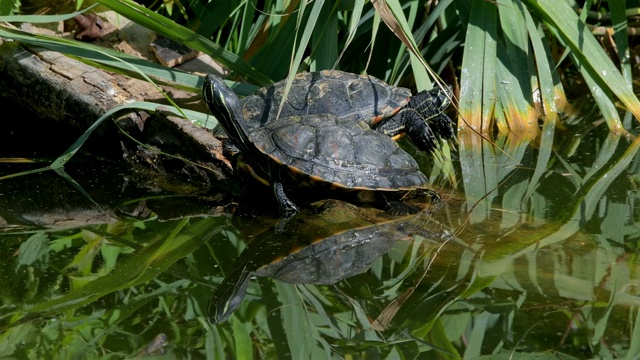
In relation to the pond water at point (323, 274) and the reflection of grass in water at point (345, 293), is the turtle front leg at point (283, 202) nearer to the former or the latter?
the pond water at point (323, 274)

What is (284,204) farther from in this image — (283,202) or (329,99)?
(329,99)

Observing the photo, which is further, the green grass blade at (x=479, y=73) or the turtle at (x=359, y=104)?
the green grass blade at (x=479, y=73)

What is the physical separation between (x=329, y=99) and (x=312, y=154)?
671mm

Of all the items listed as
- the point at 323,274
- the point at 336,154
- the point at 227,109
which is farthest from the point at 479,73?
the point at 323,274

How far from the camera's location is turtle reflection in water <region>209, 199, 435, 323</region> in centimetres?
284

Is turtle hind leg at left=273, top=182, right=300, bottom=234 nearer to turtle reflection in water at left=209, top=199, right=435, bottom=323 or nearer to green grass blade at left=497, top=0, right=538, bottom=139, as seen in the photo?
turtle reflection in water at left=209, top=199, right=435, bottom=323

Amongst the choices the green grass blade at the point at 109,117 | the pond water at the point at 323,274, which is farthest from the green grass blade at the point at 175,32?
the pond water at the point at 323,274

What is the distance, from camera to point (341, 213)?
3.51 metres

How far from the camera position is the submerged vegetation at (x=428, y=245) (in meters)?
2.43

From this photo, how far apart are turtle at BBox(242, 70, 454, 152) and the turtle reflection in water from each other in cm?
63

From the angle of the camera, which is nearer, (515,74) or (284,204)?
(284,204)

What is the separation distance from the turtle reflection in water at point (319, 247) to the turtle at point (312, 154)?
129 millimetres

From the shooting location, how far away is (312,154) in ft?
11.9

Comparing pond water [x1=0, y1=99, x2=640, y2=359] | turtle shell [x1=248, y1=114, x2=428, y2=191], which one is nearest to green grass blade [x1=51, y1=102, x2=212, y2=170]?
pond water [x1=0, y1=99, x2=640, y2=359]
